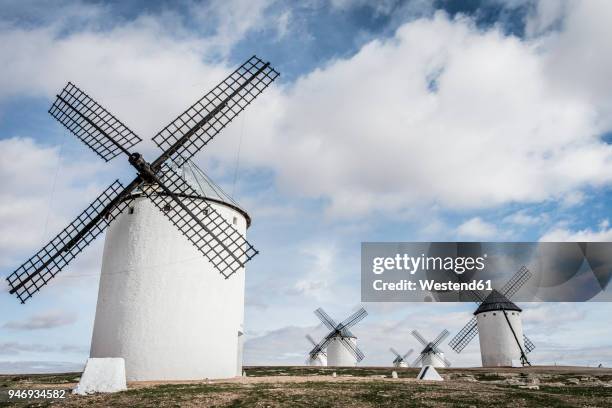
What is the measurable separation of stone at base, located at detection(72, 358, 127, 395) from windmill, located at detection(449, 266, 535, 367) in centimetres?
2924

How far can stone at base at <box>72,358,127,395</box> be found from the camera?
12948mm

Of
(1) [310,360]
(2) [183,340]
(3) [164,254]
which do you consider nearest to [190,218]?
(3) [164,254]

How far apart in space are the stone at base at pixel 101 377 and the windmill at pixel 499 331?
2924 centimetres

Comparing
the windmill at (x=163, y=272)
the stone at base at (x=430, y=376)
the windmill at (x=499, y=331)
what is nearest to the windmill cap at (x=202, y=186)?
the windmill at (x=163, y=272)

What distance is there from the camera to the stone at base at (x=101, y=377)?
12.9 meters

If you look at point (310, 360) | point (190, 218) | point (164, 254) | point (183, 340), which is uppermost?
point (190, 218)

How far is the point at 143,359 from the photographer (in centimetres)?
1738

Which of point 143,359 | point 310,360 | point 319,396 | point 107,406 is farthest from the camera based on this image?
point 310,360

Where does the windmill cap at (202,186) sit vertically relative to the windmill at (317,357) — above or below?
above

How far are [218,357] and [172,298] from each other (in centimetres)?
288

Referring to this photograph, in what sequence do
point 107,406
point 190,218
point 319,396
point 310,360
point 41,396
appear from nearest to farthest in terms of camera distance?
point 107,406
point 319,396
point 41,396
point 190,218
point 310,360

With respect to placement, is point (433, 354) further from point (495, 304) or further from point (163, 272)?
point (163, 272)

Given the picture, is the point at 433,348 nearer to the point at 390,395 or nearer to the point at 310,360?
the point at 310,360

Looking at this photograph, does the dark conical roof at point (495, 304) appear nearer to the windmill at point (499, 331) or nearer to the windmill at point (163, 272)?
the windmill at point (499, 331)
